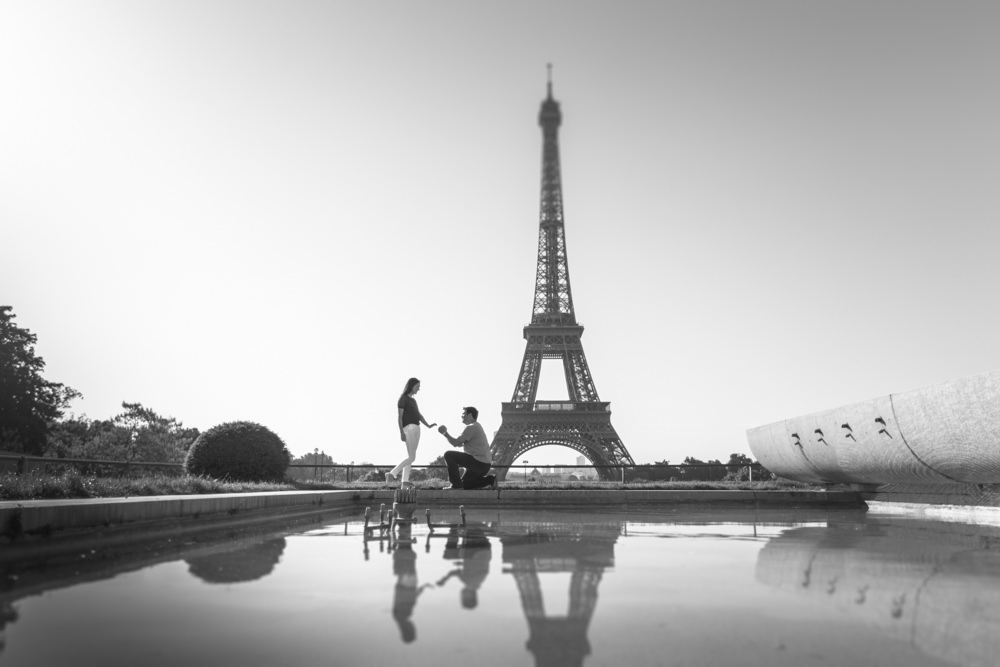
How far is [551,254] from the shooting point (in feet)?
155

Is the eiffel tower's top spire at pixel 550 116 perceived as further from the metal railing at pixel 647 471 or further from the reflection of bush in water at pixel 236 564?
the reflection of bush in water at pixel 236 564

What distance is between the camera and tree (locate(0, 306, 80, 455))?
2973cm

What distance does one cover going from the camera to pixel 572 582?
3670 mm

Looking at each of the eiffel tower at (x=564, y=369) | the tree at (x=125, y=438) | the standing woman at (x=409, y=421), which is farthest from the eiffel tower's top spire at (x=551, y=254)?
the standing woman at (x=409, y=421)

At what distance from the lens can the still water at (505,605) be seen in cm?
230

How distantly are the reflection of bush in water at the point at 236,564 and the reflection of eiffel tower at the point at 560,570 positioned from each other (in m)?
1.45

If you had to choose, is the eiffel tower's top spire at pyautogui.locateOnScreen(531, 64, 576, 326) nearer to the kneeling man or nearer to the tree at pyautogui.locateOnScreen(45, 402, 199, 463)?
the tree at pyautogui.locateOnScreen(45, 402, 199, 463)

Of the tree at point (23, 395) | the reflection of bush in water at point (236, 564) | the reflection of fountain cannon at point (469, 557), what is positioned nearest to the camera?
the reflection of fountain cannon at point (469, 557)

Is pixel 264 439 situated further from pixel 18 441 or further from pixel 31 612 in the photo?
pixel 18 441

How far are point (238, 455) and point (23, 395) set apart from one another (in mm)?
21718

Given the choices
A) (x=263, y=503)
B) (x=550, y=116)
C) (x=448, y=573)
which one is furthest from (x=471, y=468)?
(x=550, y=116)

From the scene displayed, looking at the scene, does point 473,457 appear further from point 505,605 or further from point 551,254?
point 551,254

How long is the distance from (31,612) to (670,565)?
333 cm

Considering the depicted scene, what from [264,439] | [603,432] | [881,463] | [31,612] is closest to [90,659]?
[31,612]
